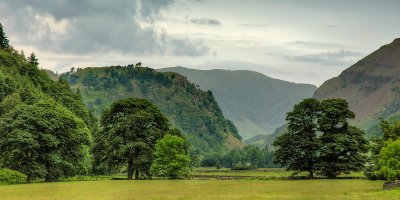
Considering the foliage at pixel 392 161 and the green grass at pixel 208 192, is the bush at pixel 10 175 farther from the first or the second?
the foliage at pixel 392 161

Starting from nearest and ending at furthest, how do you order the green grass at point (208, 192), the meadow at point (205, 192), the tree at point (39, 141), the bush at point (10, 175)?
the green grass at point (208, 192) → the meadow at point (205, 192) → the bush at point (10, 175) → the tree at point (39, 141)

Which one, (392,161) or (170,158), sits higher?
(392,161)

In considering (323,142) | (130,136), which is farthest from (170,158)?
(323,142)

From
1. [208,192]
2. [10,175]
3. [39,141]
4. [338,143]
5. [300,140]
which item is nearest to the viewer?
[208,192]

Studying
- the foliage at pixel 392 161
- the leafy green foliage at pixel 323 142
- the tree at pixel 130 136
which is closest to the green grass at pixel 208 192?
the foliage at pixel 392 161

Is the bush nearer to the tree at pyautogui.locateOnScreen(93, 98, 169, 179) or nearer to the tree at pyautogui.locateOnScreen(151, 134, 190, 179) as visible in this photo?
the tree at pyautogui.locateOnScreen(93, 98, 169, 179)

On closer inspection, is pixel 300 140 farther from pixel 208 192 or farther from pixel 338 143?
pixel 208 192

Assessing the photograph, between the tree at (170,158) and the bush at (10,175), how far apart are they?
90.7 feet

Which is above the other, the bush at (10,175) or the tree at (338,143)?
the tree at (338,143)

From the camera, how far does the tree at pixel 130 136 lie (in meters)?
112

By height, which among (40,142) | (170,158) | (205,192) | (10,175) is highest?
(40,142)

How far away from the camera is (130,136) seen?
371ft

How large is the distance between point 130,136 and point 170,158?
10612 millimetres

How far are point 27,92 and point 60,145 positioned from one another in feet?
164
